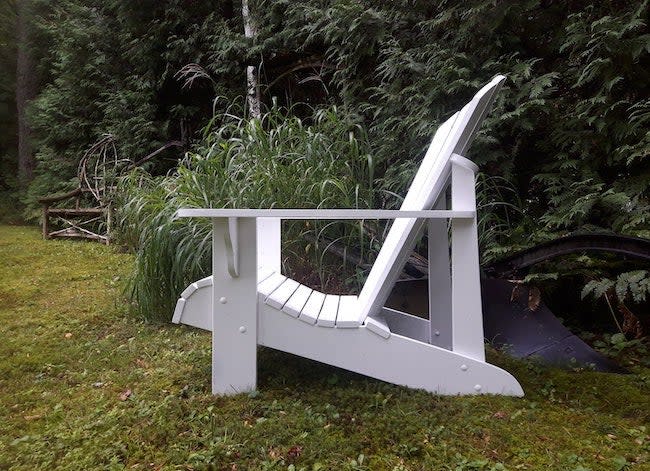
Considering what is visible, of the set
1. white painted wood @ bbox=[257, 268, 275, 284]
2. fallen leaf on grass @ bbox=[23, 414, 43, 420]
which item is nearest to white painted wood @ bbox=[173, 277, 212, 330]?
white painted wood @ bbox=[257, 268, 275, 284]

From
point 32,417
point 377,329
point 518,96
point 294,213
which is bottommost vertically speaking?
point 32,417

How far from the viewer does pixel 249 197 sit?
2494mm

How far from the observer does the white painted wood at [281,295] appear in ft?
5.00

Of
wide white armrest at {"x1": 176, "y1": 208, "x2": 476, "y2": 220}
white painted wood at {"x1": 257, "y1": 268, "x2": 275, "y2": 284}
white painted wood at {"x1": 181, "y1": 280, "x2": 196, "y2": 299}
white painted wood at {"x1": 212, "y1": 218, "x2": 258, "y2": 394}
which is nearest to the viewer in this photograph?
wide white armrest at {"x1": 176, "y1": 208, "x2": 476, "y2": 220}

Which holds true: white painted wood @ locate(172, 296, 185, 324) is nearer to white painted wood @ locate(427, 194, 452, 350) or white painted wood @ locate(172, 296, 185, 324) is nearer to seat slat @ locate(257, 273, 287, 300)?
seat slat @ locate(257, 273, 287, 300)

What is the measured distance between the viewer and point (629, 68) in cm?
225

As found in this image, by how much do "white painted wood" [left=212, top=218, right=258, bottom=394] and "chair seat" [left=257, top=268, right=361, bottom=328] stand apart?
0.08 meters

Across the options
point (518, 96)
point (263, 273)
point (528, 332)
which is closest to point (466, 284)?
point (528, 332)

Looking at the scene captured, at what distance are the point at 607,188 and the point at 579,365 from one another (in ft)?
3.46

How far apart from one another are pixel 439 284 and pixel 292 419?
81cm

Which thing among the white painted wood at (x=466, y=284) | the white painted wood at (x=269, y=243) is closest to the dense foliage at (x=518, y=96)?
the white painted wood at (x=269, y=243)

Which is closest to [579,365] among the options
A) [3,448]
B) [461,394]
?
[461,394]

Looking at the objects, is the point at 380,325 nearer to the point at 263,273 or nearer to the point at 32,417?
the point at 263,273

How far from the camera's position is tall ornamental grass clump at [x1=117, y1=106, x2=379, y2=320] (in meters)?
2.42
